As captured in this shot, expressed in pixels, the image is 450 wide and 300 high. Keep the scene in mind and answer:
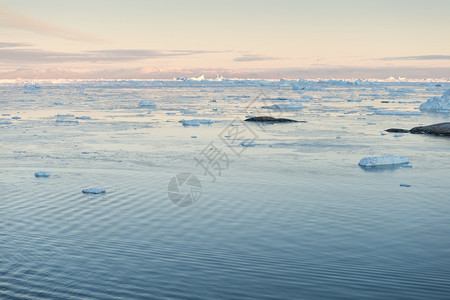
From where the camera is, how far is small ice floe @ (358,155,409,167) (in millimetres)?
19469

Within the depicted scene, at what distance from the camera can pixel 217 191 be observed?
50.0ft

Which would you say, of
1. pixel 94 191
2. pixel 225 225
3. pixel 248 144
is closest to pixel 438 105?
pixel 248 144

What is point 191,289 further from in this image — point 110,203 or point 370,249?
point 110,203

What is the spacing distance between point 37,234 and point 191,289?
4.29 m

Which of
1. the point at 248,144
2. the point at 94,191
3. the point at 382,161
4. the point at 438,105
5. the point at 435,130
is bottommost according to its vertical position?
the point at 438,105

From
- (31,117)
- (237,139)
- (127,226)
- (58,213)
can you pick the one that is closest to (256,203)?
(127,226)

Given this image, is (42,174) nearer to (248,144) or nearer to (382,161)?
(248,144)

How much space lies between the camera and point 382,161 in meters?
19.7

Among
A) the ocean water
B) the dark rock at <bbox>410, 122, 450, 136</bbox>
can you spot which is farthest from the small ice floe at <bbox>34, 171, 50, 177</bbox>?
the dark rock at <bbox>410, 122, 450, 136</bbox>

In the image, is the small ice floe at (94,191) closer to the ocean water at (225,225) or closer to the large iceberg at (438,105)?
the ocean water at (225,225)

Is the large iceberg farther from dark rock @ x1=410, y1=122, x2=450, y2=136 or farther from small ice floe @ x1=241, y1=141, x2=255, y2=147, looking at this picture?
small ice floe @ x1=241, y1=141, x2=255, y2=147

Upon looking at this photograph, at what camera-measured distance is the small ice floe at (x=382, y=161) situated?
1947 cm

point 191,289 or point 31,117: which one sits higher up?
point 191,289

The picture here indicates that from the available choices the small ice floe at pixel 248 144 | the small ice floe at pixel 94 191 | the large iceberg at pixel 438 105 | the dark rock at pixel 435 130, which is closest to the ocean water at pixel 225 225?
the small ice floe at pixel 94 191
